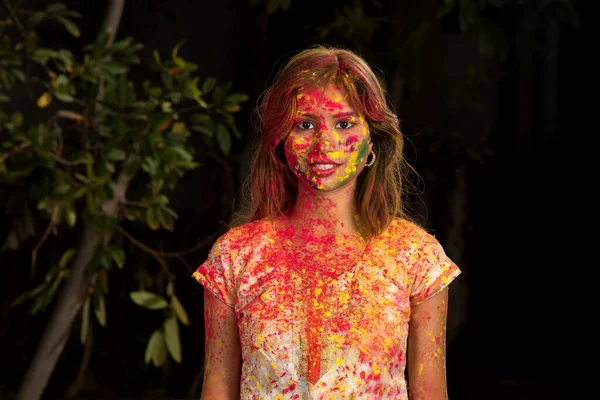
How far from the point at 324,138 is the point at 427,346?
0.32 m

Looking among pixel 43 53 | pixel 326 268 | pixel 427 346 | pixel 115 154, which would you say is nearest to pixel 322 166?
pixel 326 268

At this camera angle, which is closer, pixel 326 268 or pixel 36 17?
pixel 326 268

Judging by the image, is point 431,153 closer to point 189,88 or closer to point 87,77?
point 189,88

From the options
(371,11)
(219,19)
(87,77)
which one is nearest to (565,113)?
(371,11)

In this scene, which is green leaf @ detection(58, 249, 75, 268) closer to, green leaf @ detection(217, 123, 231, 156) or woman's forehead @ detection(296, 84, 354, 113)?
green leaf @ detection(217, 123, 231, 156)

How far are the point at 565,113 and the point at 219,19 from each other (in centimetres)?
121

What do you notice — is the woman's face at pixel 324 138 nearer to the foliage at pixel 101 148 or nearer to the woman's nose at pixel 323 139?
the woman's nose at pixel 323 139

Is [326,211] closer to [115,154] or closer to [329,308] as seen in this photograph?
[329,308]

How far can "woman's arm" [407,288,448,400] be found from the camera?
1274 millimetres

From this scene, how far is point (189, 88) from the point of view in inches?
96.8

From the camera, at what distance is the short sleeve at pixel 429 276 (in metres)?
1.27

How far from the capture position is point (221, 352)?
1287 millimetres

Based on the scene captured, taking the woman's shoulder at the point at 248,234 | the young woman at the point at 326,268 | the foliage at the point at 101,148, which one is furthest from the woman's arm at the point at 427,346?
the foliage at the point at 101,148

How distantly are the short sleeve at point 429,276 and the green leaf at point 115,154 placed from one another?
127 centimetres
